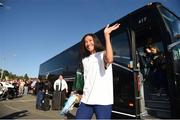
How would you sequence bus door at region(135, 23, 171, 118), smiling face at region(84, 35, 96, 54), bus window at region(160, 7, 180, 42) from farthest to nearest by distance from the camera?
bus door at region(135, 23, 171, 118), bus window at region(160, 7, 180, 42), smiling face at region(84, 35, 96, 54)

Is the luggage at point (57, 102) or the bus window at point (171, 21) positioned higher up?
the bus window at point (171, 21)

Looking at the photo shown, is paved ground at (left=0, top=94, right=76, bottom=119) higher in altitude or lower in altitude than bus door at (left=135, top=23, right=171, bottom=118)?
lower

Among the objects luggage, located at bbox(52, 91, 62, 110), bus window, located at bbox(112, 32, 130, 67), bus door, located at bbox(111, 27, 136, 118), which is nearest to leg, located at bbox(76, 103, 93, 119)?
bus door, located at bbox(111, 27, 136, 118)

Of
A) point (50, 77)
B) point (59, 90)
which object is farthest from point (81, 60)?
point (50, 77)

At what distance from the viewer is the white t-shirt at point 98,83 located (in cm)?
328

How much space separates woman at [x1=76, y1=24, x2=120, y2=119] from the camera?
3.24 m

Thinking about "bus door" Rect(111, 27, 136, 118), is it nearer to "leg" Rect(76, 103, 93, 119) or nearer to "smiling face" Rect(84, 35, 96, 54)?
"smiling face" Rect(84, 35, 96, 54)

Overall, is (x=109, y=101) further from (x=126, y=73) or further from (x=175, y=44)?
(x=126, y=73)

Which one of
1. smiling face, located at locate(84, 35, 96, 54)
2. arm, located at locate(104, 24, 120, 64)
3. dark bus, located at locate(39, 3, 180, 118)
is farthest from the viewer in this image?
dark bus, located at locate(39, 3, 180, 118)

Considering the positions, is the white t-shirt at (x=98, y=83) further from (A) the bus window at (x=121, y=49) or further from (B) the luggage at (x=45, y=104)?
(B) the luggage at (x=45, y=104)

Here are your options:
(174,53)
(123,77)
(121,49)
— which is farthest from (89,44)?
(121,49)

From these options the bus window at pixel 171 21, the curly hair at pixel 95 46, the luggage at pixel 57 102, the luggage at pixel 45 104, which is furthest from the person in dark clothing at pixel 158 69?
the luggage at pixel 45 104

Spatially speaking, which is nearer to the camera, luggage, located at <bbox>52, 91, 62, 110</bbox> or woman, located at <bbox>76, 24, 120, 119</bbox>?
woman, located at <bbox>76, 24, 120, 119</bbox>

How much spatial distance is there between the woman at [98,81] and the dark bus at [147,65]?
10.6 feet
